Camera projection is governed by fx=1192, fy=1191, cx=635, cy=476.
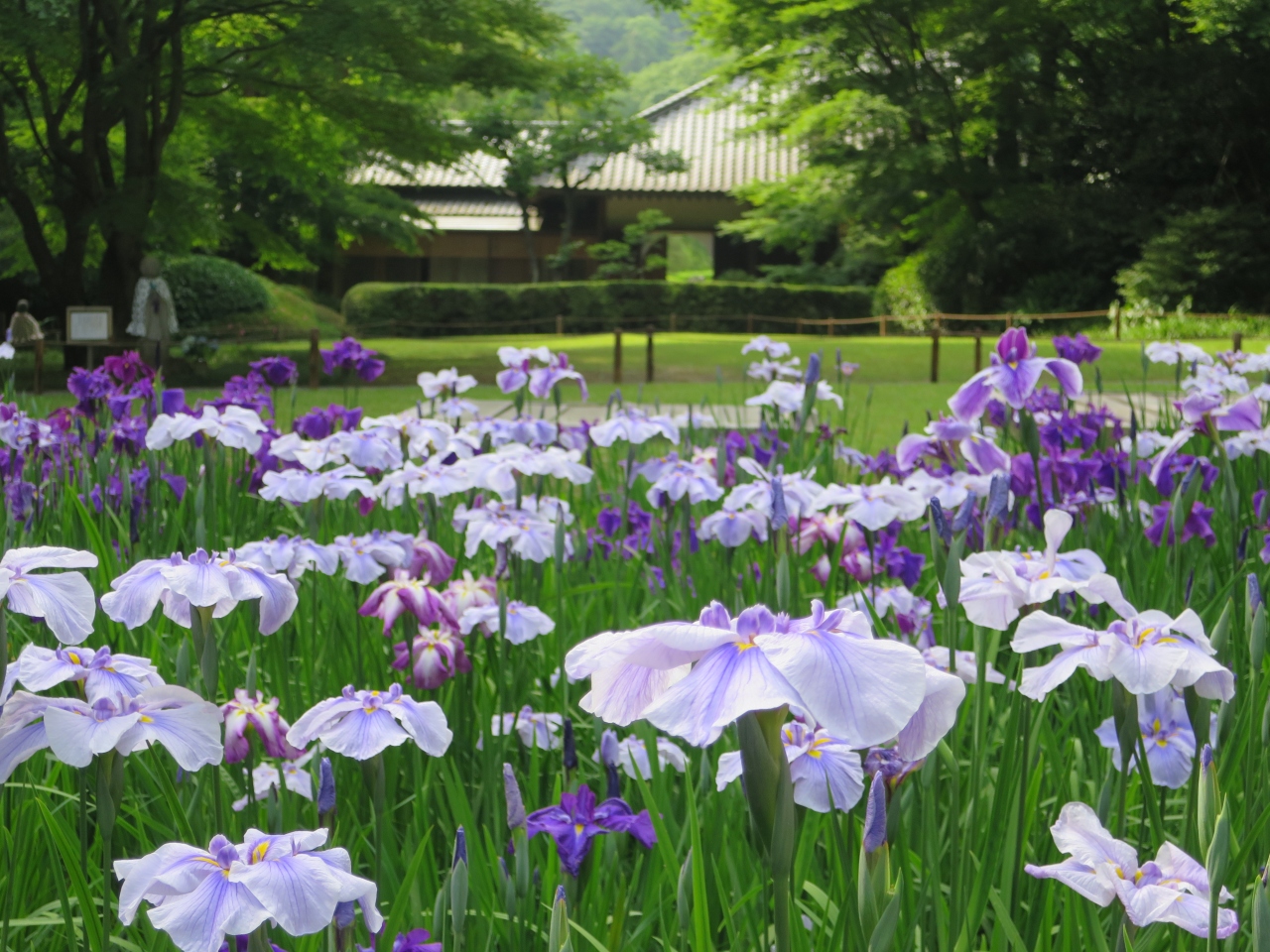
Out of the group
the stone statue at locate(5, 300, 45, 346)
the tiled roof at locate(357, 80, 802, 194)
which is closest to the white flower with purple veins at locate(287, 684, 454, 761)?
the stone statue at locate(5, 300, 45, 346)

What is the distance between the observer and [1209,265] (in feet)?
66.3

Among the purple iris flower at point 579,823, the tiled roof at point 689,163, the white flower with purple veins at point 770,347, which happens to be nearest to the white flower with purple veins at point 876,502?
the purple iris flower at point 579,823

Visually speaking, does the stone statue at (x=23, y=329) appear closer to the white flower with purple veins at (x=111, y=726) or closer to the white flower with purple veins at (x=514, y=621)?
the white flower with purple veins at (x=514, y=621)

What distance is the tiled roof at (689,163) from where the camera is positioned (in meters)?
29.8

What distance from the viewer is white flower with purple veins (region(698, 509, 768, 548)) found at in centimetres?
239

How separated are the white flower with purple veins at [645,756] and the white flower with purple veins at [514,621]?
0.74 ft

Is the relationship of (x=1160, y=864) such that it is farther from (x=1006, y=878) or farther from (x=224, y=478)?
(x=224, y=478)

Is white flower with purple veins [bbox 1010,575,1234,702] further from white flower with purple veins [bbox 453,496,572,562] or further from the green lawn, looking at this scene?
the green lawn

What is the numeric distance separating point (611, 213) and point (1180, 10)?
13.8m

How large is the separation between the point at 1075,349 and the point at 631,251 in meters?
26.9

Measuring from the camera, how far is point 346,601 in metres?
2.42

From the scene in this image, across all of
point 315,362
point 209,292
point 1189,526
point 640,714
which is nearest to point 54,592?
point 640,714

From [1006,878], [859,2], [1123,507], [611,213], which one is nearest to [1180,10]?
[859,2]

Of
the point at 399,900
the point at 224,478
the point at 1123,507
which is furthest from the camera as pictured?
the point at 224,478
